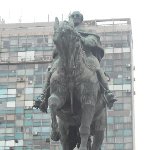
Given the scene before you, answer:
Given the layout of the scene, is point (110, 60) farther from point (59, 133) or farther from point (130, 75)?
point (59, 133)

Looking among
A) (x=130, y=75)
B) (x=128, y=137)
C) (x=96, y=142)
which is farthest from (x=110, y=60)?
(x=96, y=142)

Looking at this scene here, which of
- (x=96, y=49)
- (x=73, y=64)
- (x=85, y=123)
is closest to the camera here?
(x=73, y=64)

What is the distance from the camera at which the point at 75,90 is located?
1256 centimetres

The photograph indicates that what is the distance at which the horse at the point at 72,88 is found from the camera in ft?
39.5

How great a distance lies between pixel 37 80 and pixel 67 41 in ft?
236

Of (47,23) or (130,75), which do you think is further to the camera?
(47,23)

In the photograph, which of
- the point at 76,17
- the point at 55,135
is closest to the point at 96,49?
the point at 76,17

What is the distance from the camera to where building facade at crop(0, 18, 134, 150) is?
80188 mm

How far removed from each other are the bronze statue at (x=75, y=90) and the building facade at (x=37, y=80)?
64398mm

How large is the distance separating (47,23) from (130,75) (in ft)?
46.9

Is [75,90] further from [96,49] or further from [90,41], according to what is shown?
[96,49]

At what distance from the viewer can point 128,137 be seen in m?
80.6

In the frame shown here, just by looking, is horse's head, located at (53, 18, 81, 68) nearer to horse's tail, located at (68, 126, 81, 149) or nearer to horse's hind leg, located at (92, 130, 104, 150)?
horse's tail, located at (68, 126, 81, 149)

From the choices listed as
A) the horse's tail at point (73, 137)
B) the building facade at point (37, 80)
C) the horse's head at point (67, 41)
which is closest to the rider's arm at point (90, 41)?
the horse's head at point (67, 41)
